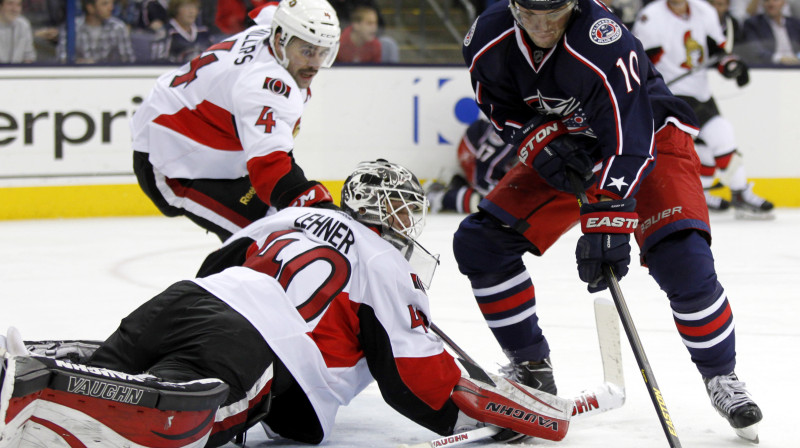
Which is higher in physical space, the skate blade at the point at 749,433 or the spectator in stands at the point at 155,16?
the skate blade at the point at 749,433

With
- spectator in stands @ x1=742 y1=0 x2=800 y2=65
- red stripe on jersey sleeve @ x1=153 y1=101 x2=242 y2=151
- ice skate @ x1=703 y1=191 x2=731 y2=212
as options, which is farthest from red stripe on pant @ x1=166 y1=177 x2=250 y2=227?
spectator in stands @ x1=742 y1=0 x2=800 y2=65

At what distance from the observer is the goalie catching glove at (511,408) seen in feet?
8.16

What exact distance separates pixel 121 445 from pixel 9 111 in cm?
460

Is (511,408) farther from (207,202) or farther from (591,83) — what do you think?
(207,202)

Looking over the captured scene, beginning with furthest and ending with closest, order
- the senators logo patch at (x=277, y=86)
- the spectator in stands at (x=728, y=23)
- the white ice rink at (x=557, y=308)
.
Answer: the spectator in stands at (x=728, y=23) → the senators logo patch at (x=277, y=86) → the white ice rink at (x=557, y=308)

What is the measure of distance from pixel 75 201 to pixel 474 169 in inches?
89.3

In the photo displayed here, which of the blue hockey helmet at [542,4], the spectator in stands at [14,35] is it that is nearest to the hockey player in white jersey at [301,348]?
the blue hockey helmet at [542,4]

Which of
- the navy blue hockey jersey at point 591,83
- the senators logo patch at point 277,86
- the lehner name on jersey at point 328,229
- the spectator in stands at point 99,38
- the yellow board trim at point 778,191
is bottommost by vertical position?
the yellow board trim at point 778,191

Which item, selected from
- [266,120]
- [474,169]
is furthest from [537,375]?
[474,169]

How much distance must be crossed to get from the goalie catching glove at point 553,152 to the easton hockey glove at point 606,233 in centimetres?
20

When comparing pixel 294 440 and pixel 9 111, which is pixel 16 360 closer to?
pixel 294 440

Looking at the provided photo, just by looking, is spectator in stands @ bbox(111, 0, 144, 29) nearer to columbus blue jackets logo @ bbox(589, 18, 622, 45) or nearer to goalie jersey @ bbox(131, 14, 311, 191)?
goalie jersey @ bbox(131, 14, 311, 191)

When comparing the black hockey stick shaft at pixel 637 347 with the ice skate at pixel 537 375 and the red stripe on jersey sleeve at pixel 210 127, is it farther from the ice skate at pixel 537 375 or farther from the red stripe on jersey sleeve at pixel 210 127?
the red stripe on jersey sleeve at pixel 210 127

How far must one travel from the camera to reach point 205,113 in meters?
3.65
